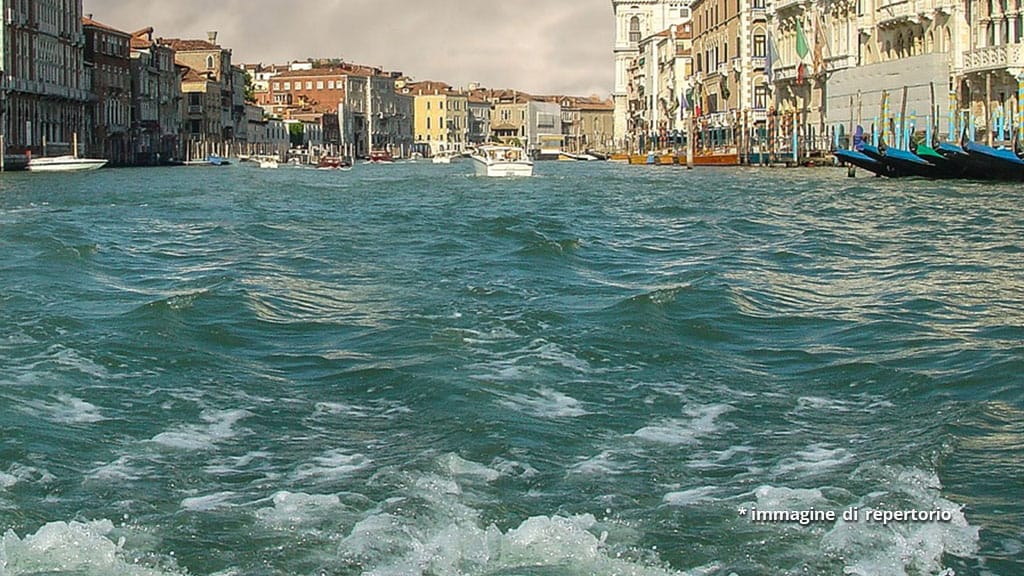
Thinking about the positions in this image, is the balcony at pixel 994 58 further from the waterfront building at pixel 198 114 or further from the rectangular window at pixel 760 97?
the waterfront building at pixel 198 114

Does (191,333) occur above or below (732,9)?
below

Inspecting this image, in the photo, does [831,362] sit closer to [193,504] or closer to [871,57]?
[193,504]

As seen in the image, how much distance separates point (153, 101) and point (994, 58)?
5237cm

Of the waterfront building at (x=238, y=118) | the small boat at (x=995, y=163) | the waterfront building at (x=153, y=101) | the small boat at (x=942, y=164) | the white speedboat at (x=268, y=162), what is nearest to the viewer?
the small boat at (x=995, y=163)

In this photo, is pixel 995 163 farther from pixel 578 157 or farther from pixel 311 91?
pixel 311 91

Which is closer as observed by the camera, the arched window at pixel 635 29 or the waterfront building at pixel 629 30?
the waterfront building at pixel 629 30

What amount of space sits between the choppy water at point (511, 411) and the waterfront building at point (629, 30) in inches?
3540

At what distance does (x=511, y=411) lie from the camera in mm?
6461

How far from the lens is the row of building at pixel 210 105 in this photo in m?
59.0

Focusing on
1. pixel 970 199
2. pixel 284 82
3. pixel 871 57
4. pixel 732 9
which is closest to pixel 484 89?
pixel 284 82

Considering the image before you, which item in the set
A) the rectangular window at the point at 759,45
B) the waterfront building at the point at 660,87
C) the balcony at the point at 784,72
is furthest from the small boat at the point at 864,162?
the waterfront building at the point at 660,87

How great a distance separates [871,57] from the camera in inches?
1730

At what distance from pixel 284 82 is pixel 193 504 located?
373 ft

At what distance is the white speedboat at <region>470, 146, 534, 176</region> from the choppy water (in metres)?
26.7
